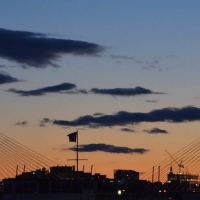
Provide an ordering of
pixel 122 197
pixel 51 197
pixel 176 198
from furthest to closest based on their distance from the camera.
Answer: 1. pixel 176 198
2. pixel 122 197
3. pixel 51 197

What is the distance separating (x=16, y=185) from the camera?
165 meters

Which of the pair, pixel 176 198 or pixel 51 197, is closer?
pixel 51 197

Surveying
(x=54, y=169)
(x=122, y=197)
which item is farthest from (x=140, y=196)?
(x=54, y=169)

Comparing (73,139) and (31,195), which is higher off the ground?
(73,139)

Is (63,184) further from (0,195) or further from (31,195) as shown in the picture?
(0,195)

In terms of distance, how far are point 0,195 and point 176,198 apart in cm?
3966

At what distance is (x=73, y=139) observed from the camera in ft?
548

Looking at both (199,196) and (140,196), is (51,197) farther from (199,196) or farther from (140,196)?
(199,196)

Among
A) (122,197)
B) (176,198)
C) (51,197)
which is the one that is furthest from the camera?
(176,198)

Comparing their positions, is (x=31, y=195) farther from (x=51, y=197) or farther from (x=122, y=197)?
(x=122, y=197)

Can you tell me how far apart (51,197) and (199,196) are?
49.5 meters

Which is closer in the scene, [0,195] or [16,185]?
[16,185]

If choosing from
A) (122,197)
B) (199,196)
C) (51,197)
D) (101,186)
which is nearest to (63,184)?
(51,197)

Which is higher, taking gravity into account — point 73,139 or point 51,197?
point 73,139
